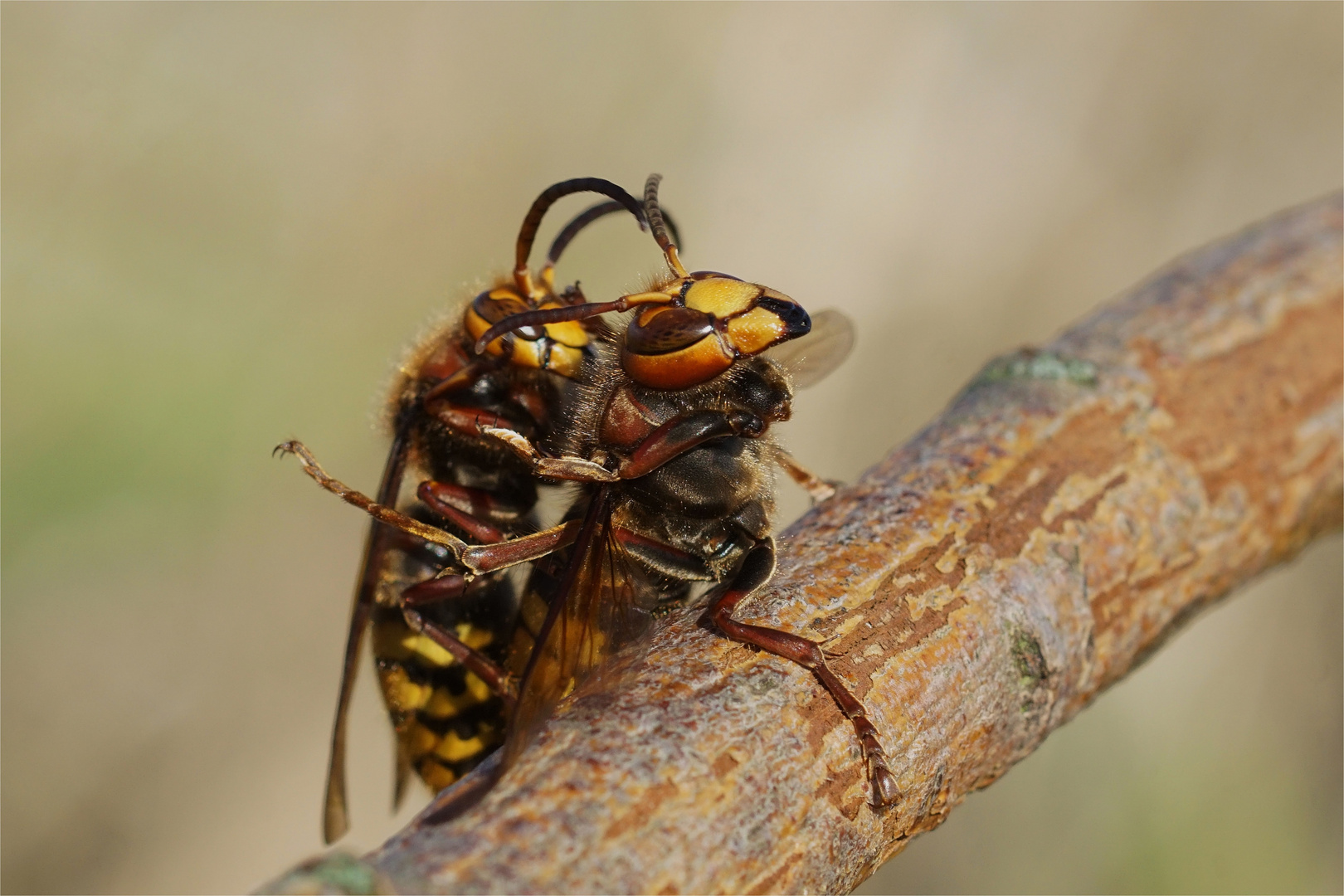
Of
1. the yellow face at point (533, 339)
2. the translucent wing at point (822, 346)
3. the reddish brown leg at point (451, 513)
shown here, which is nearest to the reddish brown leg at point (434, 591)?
the reddish brown leg at point (451, 513)

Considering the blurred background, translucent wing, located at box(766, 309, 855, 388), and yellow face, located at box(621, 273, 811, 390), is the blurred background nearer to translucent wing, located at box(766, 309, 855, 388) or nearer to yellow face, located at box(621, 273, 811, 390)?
translucent wing, located at box(766, 309, 855, 388)

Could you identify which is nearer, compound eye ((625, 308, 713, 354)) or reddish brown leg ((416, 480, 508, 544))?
compound eye ((625, 308, 713, 354))

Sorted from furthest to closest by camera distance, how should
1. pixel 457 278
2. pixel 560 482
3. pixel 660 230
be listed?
pixel 457 278 < pixel 560 482 < pixel 660 230

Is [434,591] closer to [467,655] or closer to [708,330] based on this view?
[467,655]

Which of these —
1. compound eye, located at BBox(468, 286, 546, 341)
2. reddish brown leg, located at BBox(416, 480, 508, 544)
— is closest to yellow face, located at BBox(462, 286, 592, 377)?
compound eye, located at BBox(468, 286, 546, 341)

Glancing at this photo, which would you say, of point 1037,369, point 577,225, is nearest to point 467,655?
point 577,225

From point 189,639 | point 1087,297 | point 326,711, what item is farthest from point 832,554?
point 1087,297
